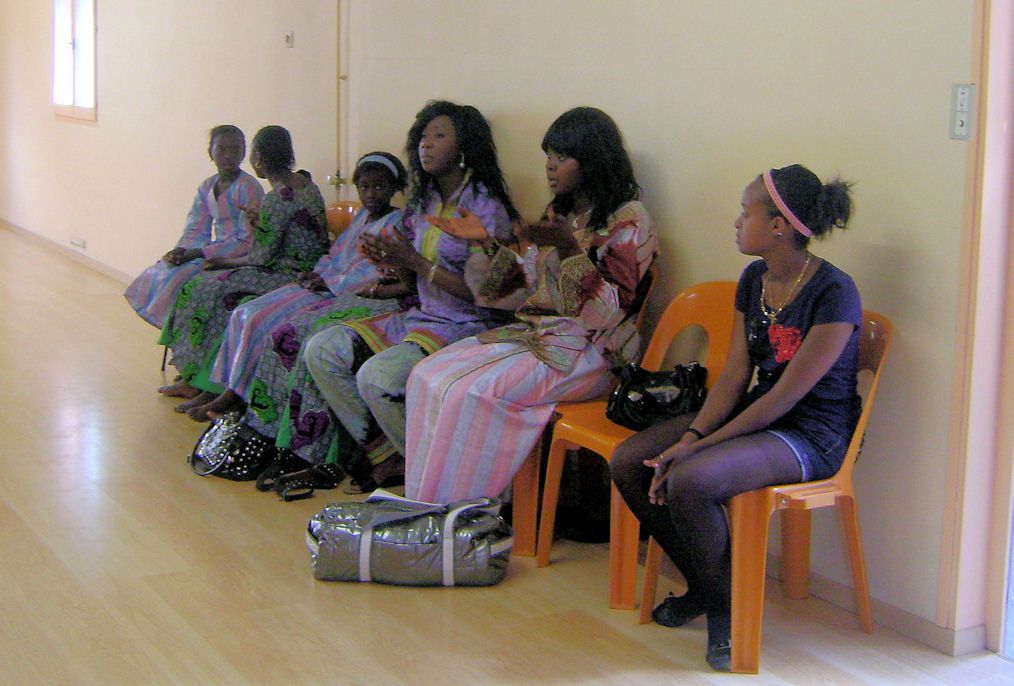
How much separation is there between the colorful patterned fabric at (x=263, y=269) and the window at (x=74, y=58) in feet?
13.1

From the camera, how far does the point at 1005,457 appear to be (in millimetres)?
2646

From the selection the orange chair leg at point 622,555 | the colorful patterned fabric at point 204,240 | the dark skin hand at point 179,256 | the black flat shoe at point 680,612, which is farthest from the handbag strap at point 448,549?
the dark skin hand at point 179,256

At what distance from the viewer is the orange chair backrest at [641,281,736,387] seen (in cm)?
316

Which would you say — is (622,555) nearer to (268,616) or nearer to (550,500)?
(550,500)

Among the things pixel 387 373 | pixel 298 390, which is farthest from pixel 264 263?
pixel 387 373

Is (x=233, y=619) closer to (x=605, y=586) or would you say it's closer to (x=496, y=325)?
(x=605, y=586)

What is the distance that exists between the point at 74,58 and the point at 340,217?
4.64 metres

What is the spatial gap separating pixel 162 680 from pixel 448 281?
1562mm

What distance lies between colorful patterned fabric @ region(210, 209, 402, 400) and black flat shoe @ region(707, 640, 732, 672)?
208 centimetres

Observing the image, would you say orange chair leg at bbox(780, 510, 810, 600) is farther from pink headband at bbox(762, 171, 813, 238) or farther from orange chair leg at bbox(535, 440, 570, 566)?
pink headband at bbox(762, 171, 813, 238)

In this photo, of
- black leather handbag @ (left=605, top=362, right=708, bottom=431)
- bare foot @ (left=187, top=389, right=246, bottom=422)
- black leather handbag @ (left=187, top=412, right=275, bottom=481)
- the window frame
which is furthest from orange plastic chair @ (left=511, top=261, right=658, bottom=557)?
the window frame

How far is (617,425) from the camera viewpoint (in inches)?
119

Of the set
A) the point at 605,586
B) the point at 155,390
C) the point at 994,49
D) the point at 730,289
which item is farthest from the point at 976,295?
the point at 155,390

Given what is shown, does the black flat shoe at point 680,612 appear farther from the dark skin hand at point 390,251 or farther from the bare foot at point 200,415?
the bare foot at point 200,415
